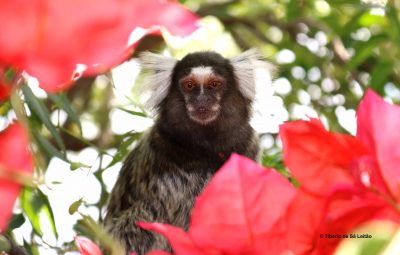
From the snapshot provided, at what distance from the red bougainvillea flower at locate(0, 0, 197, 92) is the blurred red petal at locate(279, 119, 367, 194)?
0.86 feet

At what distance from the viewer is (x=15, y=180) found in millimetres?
499

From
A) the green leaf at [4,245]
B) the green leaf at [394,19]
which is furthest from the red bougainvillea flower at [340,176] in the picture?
the green leaf at [394,19]

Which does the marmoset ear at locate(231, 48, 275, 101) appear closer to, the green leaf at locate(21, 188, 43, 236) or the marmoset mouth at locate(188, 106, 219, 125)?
the marmoset mouth at locate(188, 106, 219, 125)

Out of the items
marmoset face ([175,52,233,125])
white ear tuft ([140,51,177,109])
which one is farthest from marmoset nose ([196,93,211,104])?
white ear tuft ([140,51,177,109])

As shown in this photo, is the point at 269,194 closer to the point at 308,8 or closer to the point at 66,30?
the point at 66,30

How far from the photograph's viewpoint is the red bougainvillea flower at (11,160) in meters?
0.50

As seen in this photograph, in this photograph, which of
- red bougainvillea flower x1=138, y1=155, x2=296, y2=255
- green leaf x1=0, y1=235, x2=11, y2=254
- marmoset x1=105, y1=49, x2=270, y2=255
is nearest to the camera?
red bougainvillea flower x1=138, y1=155, x2=296, y2=255

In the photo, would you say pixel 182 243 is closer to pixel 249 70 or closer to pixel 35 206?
pixel 35 206

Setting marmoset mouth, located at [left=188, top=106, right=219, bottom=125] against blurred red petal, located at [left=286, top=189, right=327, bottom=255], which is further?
marmoset mouth, located at [left=188, top=106, right=219, bottom=125]

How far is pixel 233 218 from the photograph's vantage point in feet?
1.97

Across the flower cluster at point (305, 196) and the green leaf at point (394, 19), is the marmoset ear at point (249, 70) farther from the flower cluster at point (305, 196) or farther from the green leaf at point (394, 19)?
the flower cluster at point (305, 196)

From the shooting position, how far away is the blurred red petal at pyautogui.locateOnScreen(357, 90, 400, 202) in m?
0.62

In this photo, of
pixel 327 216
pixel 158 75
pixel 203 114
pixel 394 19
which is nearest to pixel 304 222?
pixel 327 216

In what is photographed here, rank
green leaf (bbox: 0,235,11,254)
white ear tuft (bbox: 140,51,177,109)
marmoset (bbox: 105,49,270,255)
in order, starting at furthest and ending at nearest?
white ear tuft (bbox: 140,51,177,109), marmoset (bbox: 105,49,270,255), green leaf (bbox: 0,235,11,254)
